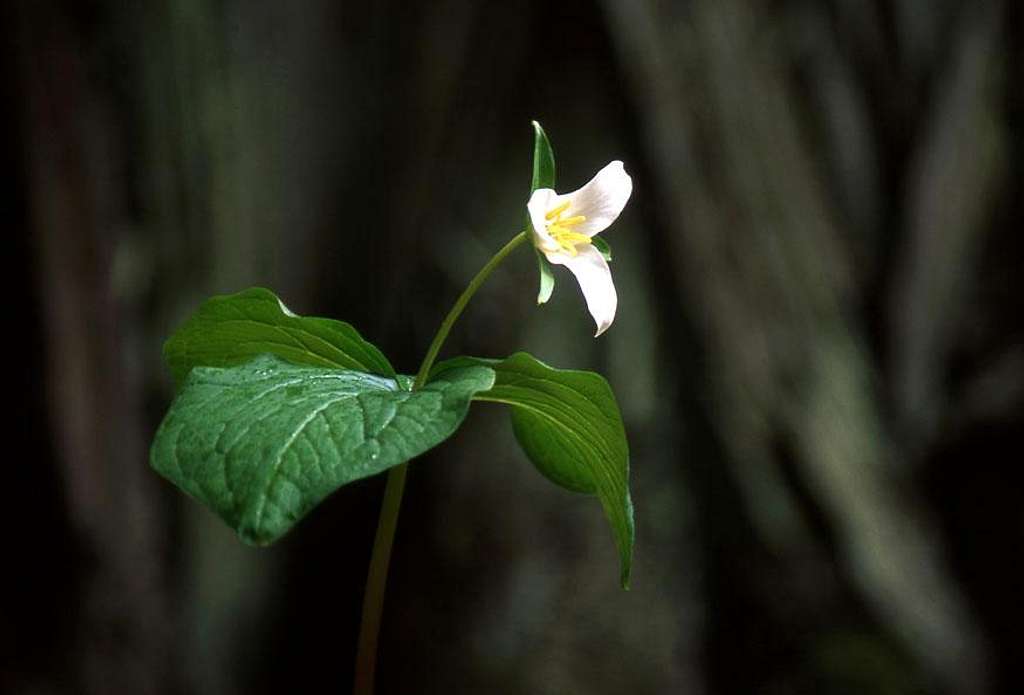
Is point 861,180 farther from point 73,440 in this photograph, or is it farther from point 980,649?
point 73,440

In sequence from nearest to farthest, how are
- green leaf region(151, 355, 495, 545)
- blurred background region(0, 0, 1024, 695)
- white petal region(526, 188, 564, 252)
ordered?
green leaf region(151, 355, 495, 545) → white petal region(526, 188, 564, 252) → blurred background region(0, 0, 1024, 695)

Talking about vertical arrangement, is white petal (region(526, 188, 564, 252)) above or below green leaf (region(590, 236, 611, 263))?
above

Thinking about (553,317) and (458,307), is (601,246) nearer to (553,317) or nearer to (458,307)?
(458,307)

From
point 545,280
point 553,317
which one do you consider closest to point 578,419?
point 545,280

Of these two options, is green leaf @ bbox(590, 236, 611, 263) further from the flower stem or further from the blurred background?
the blurred background

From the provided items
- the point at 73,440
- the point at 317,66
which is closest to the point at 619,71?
the point at 317,66

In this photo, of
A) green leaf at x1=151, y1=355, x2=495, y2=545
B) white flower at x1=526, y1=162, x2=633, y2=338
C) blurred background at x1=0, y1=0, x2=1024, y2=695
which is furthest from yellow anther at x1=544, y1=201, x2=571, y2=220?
blurred background at x1=0, y1=0, x2=1024, y2=695
